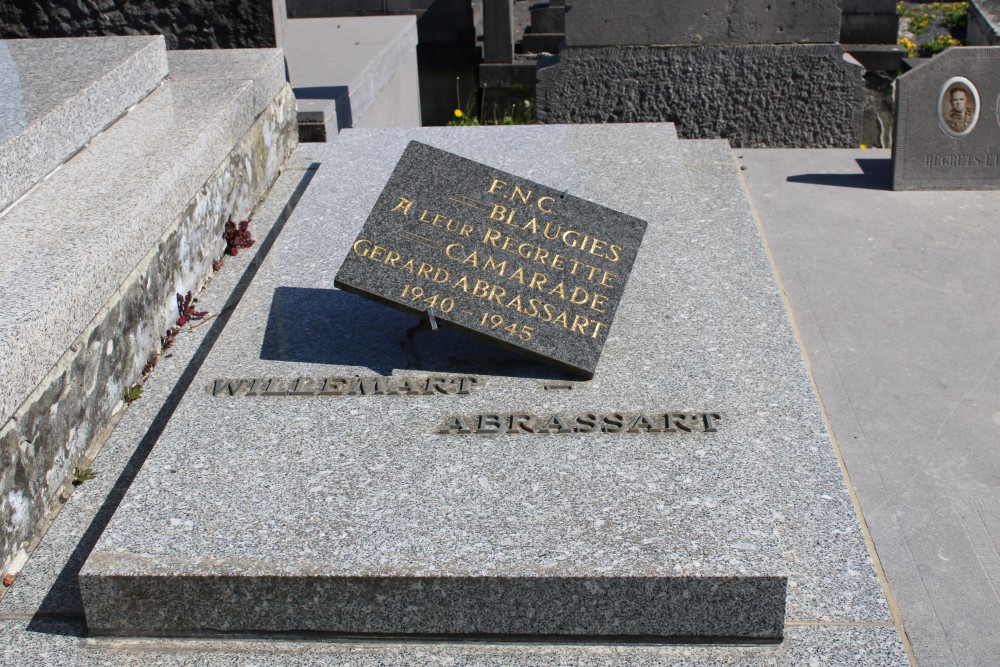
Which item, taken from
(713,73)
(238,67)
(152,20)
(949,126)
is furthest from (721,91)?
(152,20)

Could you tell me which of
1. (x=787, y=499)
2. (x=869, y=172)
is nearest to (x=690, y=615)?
(x=787, y=499)

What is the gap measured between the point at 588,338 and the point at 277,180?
8.83 ft

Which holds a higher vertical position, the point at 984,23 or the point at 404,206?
the point at 404,206

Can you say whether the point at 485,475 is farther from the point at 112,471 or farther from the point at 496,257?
the point at 112,471

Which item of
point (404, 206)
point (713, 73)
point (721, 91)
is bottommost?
point (721, 91)

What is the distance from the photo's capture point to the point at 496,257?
348 centimetres

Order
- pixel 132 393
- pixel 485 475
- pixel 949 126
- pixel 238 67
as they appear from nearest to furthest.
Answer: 1. pixel 485 475
2. pixel 132 393
3. pixel 238 67
4. pixel 949 126

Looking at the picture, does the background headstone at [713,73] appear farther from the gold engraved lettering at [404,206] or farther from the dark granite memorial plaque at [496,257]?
the gold engraved lettering at [404,206]

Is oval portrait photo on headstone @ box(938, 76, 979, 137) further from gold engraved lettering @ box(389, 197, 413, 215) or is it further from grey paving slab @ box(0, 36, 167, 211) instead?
grey paving slab @ box(0, 36, 167, 211)

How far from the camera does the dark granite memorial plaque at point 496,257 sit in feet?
11.0

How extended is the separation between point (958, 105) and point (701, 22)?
1604mm

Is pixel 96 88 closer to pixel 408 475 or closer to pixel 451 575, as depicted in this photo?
pixel 408 475

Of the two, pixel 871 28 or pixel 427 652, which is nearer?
pixel 427 652

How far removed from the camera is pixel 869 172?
5.98 metres
